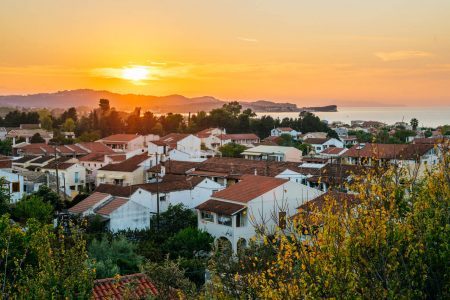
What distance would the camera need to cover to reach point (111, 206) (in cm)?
2561

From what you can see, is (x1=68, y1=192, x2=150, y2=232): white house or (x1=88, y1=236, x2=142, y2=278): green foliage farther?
(x1=68, y1=192, x2=150, y2=232): white house

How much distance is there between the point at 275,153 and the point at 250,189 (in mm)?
26998

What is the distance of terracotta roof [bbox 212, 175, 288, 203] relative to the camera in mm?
24531

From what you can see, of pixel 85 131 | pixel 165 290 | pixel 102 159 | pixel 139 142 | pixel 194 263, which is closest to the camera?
pixel 165 290

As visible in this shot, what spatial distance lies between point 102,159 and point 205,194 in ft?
57.7

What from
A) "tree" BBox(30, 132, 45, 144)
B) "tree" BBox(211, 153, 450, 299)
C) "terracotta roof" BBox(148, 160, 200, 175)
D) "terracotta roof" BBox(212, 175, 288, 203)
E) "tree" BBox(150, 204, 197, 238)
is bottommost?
"tree" BBox(150, 204, 197, 238)

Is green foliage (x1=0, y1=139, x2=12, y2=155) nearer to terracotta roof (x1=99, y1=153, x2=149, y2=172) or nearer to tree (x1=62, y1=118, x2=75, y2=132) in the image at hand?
tree (x1=62, y1=118, x2=75, y2=132)

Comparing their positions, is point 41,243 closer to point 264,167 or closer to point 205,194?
point 205,194

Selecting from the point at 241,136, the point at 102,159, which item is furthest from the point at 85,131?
the point at 102,159

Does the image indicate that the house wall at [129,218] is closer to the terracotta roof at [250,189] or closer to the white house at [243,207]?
the white house at [243,207]

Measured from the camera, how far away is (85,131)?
7788cm

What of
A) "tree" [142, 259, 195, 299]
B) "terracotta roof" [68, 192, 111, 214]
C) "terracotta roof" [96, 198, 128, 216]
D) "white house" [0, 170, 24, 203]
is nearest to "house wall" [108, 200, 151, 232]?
"terracotta roof" [96, 198, 128, 216]

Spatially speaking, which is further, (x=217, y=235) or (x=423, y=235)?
(x=217, y=235)

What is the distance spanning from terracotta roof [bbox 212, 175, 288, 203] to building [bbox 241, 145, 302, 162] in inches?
947
